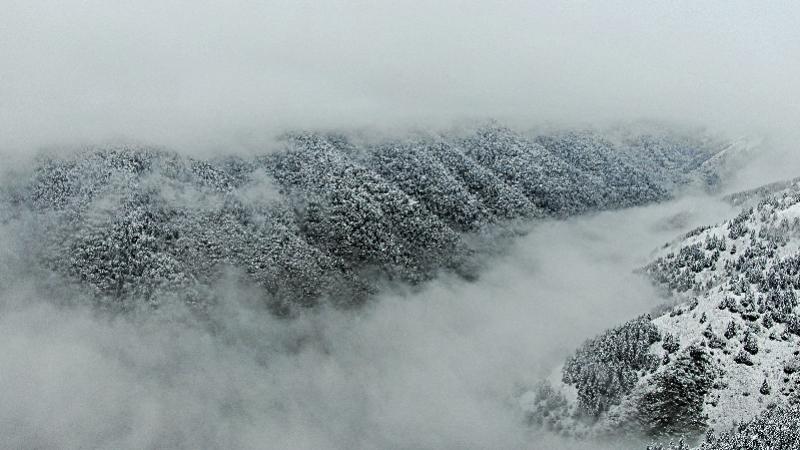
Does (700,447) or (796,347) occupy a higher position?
(796,347)

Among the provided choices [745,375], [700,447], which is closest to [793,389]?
[745,375]

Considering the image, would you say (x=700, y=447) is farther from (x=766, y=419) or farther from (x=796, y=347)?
(x=796, y=347)

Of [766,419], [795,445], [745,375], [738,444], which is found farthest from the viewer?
[745,375]

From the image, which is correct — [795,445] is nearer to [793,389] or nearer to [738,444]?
[738,444]

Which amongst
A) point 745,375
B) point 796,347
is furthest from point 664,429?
point 796,347

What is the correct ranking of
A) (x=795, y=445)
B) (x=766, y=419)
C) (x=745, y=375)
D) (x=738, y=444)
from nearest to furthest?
(x=795, y=445) < (x=738, y=444) < (x=766, y=419) < (x=745, y=375)

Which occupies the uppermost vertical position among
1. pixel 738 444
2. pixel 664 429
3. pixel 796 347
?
pixel 796 347

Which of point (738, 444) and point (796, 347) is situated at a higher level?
point (796, 347)

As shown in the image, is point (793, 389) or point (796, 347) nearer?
point (793, 389)

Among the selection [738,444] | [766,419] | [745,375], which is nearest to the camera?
[738,444]

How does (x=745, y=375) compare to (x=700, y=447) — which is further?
(x=745, y=375)
